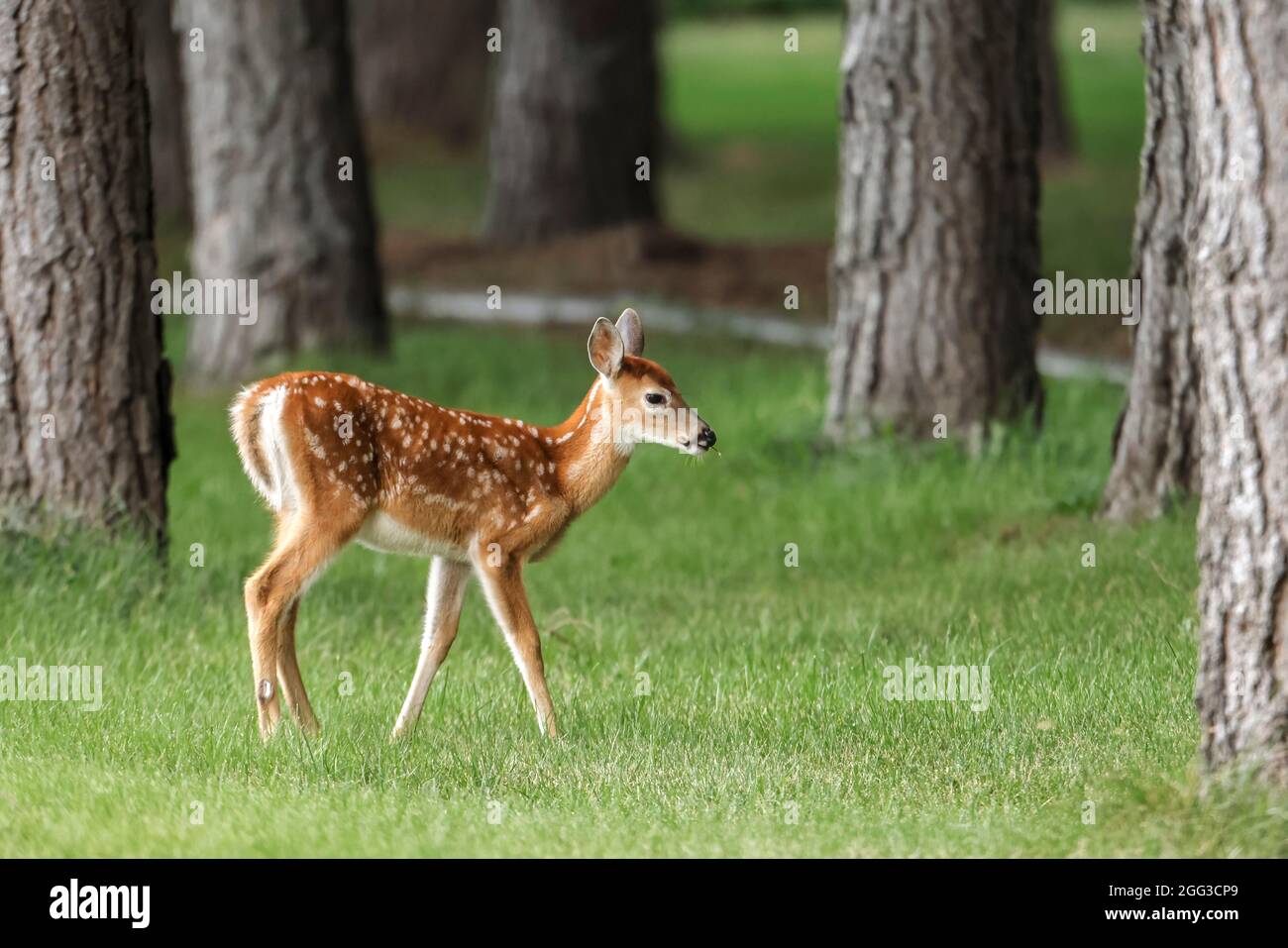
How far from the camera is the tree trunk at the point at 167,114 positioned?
75.3 ft

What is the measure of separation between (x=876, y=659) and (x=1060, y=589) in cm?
142

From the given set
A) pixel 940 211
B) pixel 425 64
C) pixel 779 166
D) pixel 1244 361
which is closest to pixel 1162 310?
pixel 940 211

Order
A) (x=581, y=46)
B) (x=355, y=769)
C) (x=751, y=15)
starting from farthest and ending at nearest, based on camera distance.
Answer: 1. (x=751, y=15)
2. (x=581, y=46)
3. (x=355, y=769)

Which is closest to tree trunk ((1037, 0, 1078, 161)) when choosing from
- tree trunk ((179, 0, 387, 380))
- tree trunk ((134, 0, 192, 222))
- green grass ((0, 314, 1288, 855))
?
tree trunk ((134, 0, 192, 222))

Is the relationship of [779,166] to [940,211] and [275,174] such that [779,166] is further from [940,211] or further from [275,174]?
[940,211]

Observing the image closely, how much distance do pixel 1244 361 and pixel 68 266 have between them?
5.32 meters

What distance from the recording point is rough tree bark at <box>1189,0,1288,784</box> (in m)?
5.59

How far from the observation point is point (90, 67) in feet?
29.2

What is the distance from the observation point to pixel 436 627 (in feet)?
23.2

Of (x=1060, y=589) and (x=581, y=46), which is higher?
(x=581, y=46)

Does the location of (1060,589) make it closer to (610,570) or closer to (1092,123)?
(610,570)

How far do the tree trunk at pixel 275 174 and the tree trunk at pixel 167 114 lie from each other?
7372 millimetres

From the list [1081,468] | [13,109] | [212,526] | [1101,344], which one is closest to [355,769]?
[13,109]

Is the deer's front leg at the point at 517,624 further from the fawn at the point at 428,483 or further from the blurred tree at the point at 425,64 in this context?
the blurred tree at the point at 425,64
